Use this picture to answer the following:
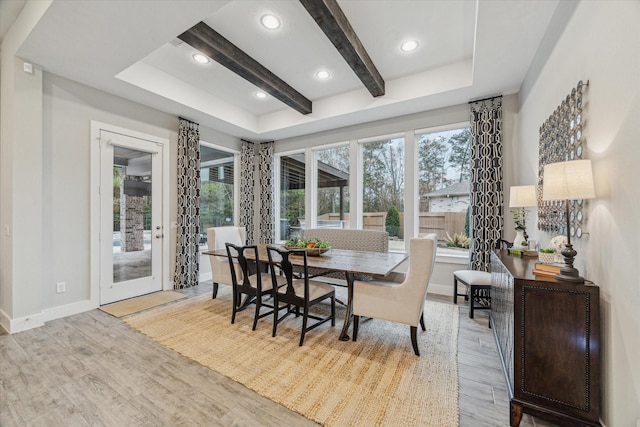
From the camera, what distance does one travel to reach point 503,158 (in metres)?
3.62

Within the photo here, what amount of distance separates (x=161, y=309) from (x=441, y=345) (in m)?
3.33

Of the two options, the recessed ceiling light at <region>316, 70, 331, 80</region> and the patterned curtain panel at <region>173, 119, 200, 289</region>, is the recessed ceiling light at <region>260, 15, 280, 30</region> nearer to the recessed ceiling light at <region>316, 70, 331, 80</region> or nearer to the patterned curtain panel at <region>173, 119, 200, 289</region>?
the recessed ceiling light at <region>316, 70, 331, 80</region>

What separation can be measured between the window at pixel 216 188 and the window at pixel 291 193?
102cm

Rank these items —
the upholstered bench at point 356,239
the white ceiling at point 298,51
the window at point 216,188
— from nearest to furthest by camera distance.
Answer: the white ceiling at point 298,51 < the upholstered bench at point 356,239 < the window at point 216,188

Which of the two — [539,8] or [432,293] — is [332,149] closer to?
[432,293]

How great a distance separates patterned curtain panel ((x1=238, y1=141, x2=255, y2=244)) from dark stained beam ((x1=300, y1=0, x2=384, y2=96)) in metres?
3.03

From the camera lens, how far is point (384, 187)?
4.62 m

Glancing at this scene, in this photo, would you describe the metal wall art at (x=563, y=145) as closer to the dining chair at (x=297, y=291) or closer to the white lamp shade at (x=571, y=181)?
the white lamp shade at (x=571, y=181)

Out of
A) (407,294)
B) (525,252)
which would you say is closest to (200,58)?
(407,294)

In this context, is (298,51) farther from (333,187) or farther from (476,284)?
(476,284)

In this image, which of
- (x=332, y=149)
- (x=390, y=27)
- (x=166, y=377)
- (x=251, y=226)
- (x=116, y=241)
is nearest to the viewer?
(x=166, y=377)

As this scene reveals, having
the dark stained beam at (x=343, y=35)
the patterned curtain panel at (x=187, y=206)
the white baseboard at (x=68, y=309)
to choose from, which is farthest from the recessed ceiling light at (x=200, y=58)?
the white baseboard at (x=68, y=309)

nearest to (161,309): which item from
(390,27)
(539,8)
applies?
(390,27)

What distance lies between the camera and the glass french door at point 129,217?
3.56m
